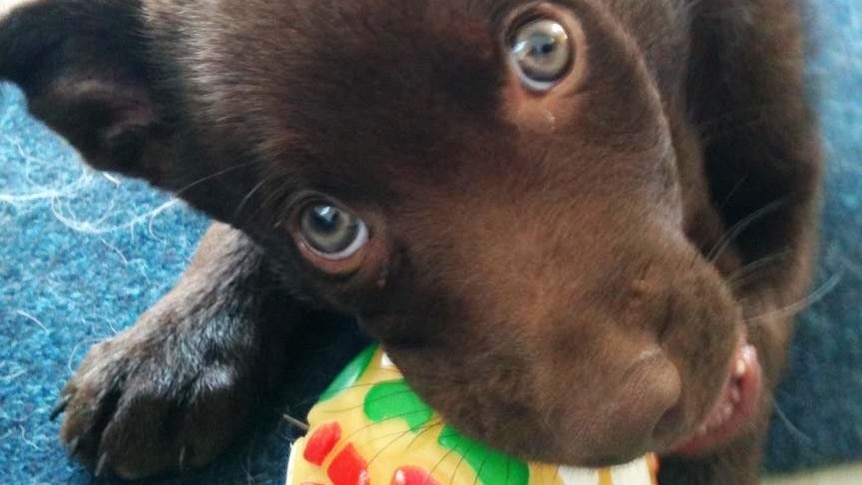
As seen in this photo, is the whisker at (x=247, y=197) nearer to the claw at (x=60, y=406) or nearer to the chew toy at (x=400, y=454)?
the chew toy at (x=400, y=454)

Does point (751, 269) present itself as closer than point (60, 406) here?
Yes

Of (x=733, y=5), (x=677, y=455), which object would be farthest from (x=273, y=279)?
(x=733, y=5)

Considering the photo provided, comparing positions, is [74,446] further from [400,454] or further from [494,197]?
[494,197]

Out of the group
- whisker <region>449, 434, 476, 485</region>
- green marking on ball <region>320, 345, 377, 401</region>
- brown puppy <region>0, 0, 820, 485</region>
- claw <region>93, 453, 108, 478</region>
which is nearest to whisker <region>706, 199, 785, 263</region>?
brown puppy <region>0, 0, 820, 485</region>

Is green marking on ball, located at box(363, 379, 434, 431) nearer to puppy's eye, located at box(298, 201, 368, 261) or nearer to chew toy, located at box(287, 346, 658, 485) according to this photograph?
chew toy, located at box(287, 346, 658, 485)

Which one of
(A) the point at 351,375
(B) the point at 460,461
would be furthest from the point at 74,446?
(B) the point at 460,461

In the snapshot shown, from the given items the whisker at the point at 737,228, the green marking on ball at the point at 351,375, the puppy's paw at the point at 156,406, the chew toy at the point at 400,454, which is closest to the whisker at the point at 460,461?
the chew toy at the point at 400,454

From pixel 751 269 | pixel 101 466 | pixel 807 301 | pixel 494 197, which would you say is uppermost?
pixel 494 197
